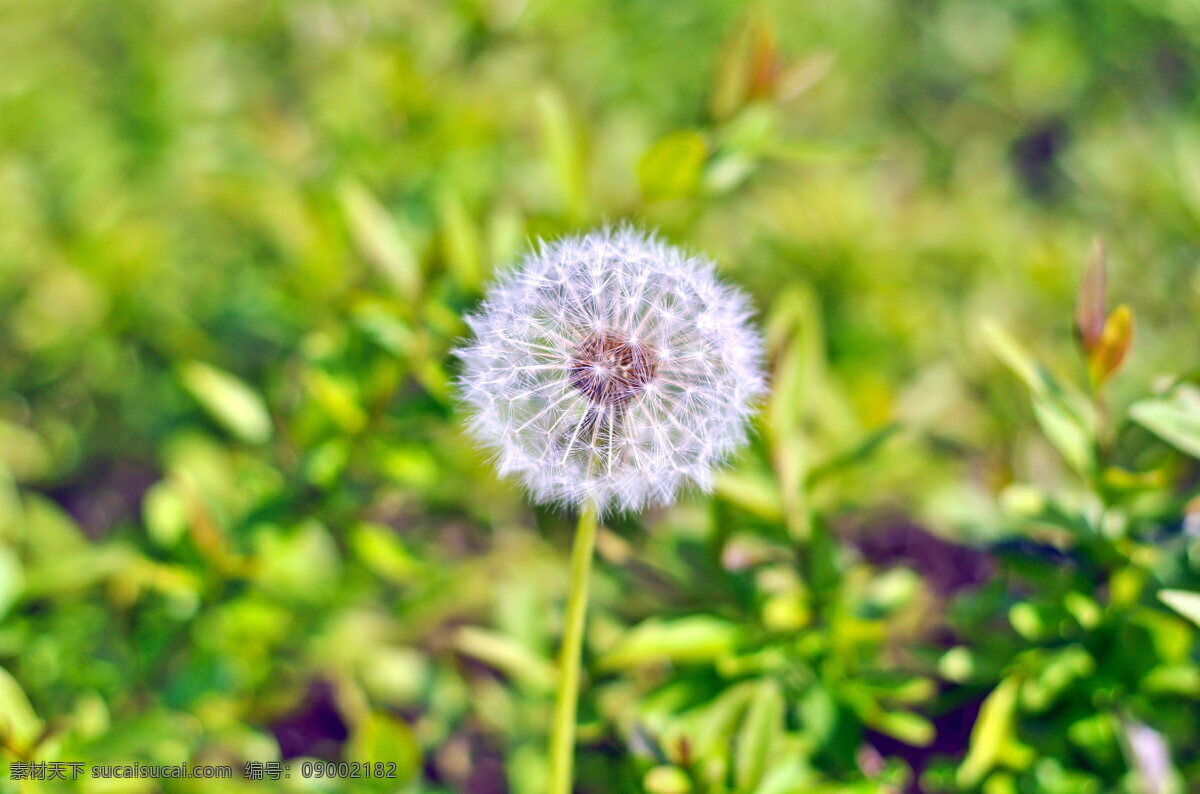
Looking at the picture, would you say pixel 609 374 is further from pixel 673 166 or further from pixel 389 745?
pixel 389 745

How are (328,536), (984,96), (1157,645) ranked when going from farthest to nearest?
(984,96) → (328,536) → (1157,645)

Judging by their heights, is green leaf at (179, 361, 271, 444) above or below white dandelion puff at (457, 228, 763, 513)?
above

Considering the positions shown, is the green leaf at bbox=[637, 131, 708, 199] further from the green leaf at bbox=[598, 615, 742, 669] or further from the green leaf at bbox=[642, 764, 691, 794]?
the green leaf at bbox=[642, 764, 691, 794]

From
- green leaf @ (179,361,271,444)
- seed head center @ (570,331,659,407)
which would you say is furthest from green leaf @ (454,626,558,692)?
green leaf @ (179,361,271,444)

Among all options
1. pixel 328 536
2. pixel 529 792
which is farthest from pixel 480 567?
pixel 529 792

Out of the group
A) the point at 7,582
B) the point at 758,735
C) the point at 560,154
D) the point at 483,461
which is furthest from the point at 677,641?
the point at 7,582

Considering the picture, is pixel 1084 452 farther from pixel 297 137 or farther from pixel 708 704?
pixel 297 137

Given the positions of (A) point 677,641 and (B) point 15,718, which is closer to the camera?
(B) point 15,718
